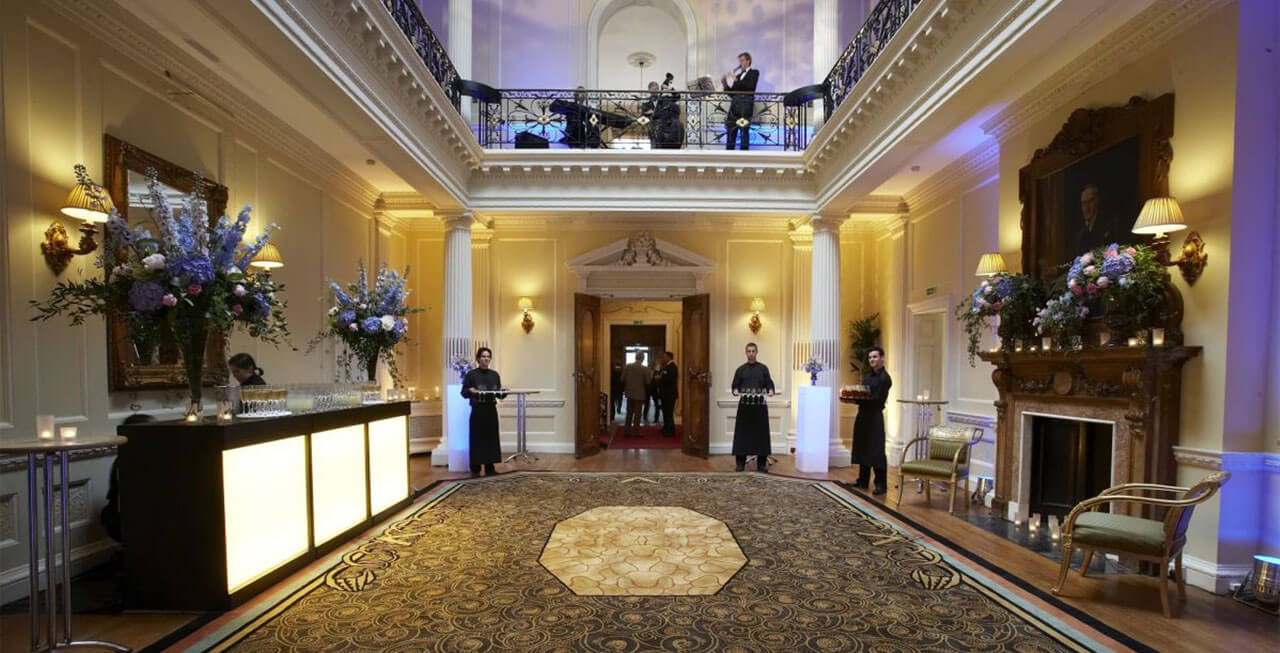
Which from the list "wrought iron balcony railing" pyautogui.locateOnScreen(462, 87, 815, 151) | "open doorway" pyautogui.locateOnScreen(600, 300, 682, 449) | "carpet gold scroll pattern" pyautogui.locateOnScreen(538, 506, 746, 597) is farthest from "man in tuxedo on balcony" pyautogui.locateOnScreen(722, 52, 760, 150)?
"carpet gold scroll pattern" pyautogui.locateOnScreen(538, 506, 746, 597)

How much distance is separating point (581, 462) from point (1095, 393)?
6373mm

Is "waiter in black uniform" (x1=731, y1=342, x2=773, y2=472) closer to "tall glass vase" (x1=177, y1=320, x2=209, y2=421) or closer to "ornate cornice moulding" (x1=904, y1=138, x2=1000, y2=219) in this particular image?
"ornate cornice moulding" (x1=904, y1=138, x2=1000, y2=219)

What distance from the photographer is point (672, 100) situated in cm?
861

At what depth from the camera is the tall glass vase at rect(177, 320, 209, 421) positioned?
3537 millimetres

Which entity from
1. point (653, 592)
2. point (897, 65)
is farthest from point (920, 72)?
point (653, 592)

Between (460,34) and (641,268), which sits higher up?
(460,34)

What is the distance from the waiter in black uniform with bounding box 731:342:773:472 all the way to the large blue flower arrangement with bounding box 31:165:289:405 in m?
5.97

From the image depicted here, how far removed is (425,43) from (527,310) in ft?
14.6

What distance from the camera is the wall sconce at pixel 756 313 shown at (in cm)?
1002

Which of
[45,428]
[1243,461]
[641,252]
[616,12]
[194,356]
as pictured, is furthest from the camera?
[616,12]

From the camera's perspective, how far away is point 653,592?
3.76m

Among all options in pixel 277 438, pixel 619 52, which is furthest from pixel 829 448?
pixel 619 52

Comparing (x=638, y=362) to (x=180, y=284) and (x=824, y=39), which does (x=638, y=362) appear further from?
(x=180, y=284)

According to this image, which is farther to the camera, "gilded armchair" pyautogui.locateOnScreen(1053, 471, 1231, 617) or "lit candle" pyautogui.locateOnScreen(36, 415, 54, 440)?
"gilded armchair" pyautogui.locateOnScreen(1053, 471, 1231, 617)
